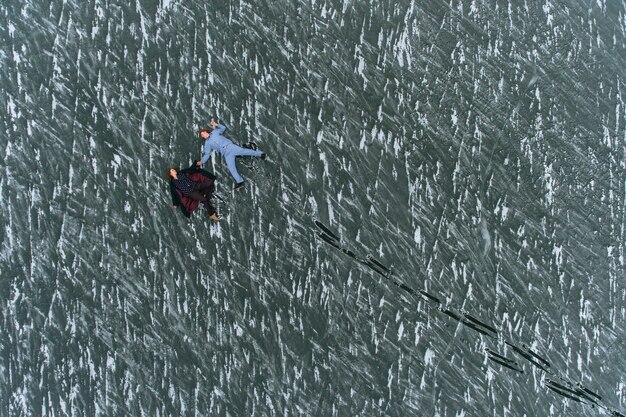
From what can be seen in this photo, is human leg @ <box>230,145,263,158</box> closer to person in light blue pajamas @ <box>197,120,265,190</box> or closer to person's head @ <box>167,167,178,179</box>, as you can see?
person in light blue pajamas @ <box>197,120,265,190</box>

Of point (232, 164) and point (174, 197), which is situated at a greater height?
point (232, 164)

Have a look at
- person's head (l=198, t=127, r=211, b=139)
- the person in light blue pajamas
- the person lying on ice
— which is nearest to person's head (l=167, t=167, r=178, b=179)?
the person lying on ice

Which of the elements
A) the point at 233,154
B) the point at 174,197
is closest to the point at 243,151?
the point at 233,154

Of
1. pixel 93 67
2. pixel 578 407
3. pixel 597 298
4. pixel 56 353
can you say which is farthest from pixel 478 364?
pixel 93 67

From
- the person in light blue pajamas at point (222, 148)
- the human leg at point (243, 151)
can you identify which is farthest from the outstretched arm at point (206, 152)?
the human leg at point (243, 151)

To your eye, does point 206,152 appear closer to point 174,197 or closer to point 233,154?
point 233,154

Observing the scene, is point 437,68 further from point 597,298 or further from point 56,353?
point 56,353

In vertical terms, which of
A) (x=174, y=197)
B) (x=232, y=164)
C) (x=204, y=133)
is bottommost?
(x=174, y=197)
